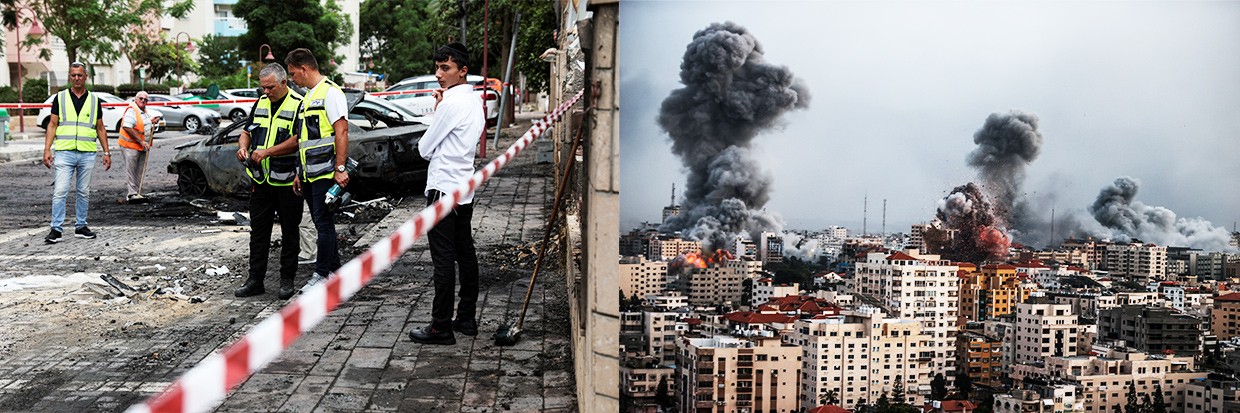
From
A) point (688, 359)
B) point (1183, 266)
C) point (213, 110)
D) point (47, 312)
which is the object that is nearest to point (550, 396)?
point (688, 359)

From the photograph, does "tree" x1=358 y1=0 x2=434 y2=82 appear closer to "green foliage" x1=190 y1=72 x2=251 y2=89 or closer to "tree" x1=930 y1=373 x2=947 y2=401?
"green foliage" x1=190 y1=72 x2=251 y2=89

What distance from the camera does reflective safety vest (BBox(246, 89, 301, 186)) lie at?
882 cm

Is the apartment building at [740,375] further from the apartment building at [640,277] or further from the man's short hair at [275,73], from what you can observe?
the man's short hair at [275,73]

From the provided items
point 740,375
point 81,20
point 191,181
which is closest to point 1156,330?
point 740,375

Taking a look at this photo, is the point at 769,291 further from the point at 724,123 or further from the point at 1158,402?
the point at 1158,402

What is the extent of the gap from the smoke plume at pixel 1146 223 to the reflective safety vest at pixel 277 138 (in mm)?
5451

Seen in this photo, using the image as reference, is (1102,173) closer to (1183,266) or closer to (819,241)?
(1183,266)

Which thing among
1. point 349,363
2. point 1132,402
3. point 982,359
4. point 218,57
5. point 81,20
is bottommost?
point 349,363

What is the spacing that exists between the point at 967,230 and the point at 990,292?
235 mm

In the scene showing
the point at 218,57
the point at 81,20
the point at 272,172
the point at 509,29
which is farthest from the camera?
the point at 218,57

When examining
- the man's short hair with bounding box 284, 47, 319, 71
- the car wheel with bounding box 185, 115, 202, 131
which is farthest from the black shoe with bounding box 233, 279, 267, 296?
the car wheel with bounding box 185, 115, 202, 131

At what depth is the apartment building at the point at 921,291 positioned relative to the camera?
4.97 meters

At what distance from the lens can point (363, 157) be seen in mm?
15578

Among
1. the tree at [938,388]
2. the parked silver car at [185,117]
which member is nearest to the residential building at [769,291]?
the tree at [938,388]
